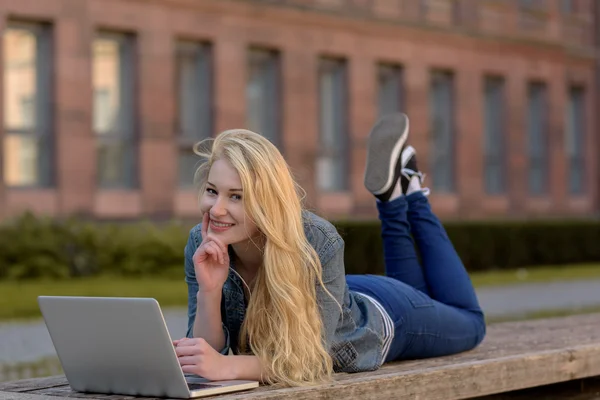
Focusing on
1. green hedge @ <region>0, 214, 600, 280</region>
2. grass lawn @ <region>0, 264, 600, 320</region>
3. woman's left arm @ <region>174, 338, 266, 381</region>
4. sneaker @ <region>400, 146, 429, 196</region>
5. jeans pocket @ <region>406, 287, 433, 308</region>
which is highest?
sneaker @ <region>400, 146, 429, 196</region>

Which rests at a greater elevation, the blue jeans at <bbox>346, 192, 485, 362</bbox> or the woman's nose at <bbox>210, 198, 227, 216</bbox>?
the woman's nose at <bbox>210, 198, 227, 216</bbox>

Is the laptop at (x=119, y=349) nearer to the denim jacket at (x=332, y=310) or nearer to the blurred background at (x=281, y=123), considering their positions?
the denim jacket at (x=332, y=310)

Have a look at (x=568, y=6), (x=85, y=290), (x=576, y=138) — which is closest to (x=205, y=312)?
(x=85, y=290)

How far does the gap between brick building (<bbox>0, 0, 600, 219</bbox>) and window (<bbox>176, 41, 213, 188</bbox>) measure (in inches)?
1.3

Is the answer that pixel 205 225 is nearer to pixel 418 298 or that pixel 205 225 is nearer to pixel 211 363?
pixel 211 363

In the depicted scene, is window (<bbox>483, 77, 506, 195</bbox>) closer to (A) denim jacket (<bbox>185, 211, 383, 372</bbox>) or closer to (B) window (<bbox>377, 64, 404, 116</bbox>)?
(B) window (<bbox>377, 64, 404, 116</bbox>)

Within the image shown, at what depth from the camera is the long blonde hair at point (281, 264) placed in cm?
485

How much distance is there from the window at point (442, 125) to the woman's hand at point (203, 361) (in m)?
25.7

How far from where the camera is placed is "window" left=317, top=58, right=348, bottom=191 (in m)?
27.3

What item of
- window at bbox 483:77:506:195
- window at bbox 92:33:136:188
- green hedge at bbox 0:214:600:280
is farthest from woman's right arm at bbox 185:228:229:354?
window at bbox 483:77:506:195

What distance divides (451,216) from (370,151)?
23.0m

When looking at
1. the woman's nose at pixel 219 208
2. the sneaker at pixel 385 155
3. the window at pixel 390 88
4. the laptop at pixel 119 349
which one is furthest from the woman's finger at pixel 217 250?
the window at pixel 390 88

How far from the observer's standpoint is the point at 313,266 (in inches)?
195

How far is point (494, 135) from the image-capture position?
32.1 metres
